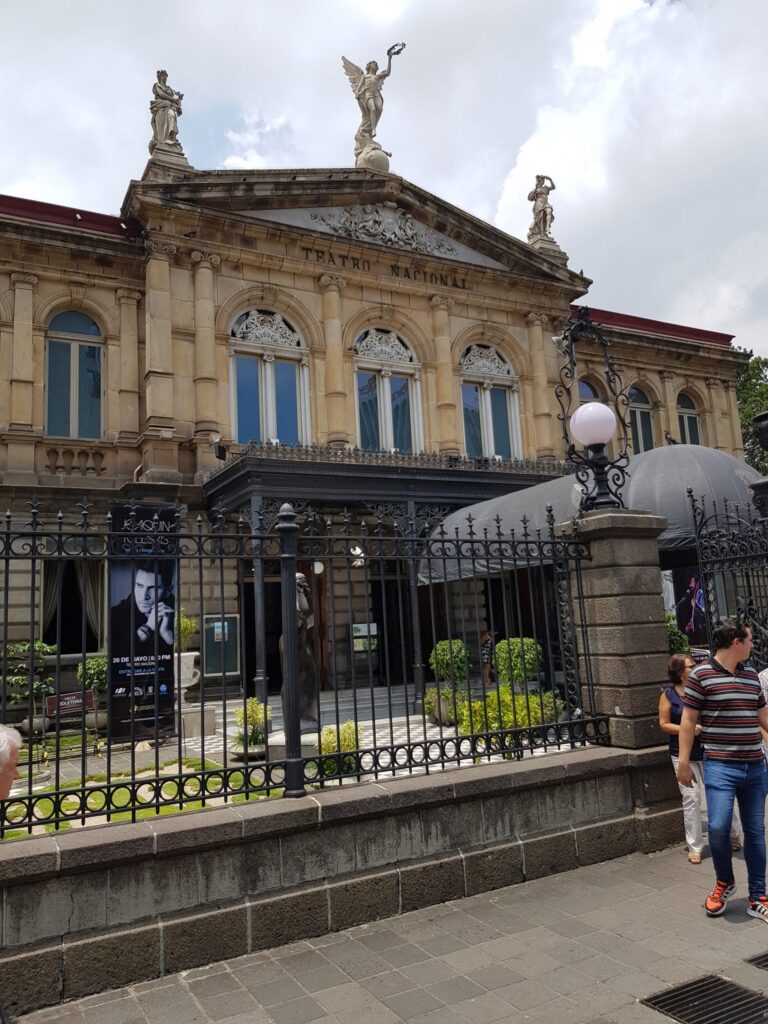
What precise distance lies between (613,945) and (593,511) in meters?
3.69

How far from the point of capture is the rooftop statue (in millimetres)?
19000

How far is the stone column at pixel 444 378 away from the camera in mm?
20984

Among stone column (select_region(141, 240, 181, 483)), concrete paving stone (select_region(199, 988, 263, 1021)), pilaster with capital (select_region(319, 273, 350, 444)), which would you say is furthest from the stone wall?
pilaster with capital (select_region(319, 273, 350, 444))

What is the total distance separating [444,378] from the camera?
21281 mm

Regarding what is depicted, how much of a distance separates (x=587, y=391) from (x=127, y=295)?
15.2m

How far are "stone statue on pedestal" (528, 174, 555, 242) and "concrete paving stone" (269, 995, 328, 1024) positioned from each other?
78.4 feet

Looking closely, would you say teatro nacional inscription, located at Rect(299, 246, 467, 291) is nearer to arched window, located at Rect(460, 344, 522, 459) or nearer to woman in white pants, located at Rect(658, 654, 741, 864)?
arched window, located at Rect(460, 344, 522, 459)

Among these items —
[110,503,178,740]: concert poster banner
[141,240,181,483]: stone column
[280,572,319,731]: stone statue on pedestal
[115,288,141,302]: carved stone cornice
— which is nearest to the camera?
[280,572,319,731]: stone statue on pedestal

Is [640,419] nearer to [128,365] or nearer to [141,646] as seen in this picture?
[128,365]

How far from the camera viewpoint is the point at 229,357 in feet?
62.2

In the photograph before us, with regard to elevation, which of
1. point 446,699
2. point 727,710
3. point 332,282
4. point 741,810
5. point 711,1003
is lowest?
point 711,1003

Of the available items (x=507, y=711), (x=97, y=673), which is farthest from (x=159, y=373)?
(x=507, y=711)

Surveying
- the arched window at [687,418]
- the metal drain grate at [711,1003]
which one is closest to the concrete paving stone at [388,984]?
the metal drain grate at [711,1003]

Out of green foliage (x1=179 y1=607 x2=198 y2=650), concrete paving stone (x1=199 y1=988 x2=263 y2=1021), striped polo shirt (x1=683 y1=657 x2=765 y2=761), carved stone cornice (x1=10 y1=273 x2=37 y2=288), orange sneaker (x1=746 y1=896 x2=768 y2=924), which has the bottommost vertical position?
concrete paving stone (x1=199 y1=988 x2=263 y2=1021)
